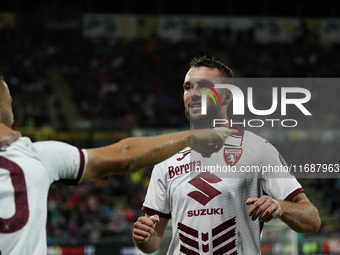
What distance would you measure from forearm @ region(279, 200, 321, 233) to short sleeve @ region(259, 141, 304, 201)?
0.11 m

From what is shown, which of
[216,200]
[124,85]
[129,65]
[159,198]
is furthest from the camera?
[129,65]

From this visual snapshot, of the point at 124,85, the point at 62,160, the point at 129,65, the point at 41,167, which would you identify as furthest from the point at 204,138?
the point at 129,65

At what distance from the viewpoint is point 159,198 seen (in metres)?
3.77

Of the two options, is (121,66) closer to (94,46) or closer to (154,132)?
(94,46)

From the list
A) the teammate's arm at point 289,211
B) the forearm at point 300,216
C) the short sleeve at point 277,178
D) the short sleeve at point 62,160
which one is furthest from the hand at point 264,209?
the short sleeve at point 62,160

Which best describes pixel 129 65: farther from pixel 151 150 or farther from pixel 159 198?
pixel 151 150

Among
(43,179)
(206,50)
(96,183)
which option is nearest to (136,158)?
(43,179)

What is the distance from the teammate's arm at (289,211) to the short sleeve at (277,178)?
0.06 meters

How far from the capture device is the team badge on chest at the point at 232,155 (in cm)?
361

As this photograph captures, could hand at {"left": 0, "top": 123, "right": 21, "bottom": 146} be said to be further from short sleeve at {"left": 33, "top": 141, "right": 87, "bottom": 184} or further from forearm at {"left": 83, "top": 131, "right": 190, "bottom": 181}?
forearm at {"left": 83, "top": 131, "right": 190, "bottom": 181}

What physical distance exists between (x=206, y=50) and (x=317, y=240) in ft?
58.5

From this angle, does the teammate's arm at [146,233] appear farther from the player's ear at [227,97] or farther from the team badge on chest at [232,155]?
the player's ear at [227,97]

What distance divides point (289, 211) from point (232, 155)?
66 cm

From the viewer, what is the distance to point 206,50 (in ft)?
94.2
